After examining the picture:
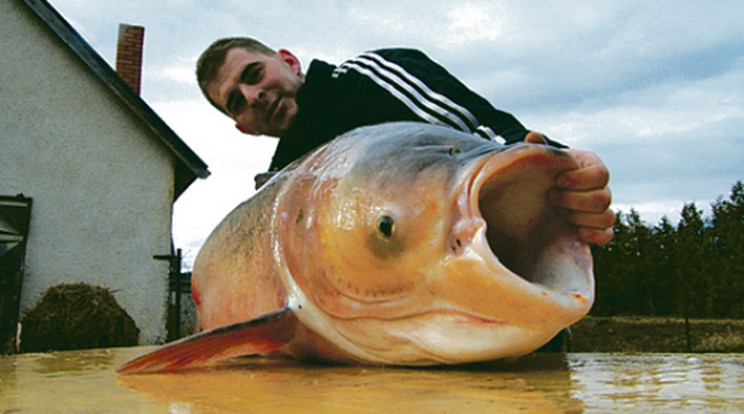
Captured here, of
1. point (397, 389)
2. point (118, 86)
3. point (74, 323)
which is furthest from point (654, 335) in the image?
point (397, 389)

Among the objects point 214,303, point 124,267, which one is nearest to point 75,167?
point 124,267

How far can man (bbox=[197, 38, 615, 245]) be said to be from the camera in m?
1.37

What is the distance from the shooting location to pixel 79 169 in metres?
8.52

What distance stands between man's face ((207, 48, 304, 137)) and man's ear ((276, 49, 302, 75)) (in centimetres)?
34

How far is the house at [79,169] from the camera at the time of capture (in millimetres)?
8117

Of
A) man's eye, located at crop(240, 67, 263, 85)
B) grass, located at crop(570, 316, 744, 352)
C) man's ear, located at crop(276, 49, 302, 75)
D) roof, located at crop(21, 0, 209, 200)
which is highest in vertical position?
roof, located at crop(21, 0, 209, 200)

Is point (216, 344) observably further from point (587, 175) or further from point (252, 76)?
point (252, 76)

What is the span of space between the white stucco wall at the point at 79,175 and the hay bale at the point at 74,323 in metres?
1.90

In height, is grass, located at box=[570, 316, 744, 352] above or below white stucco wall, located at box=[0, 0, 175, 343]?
below

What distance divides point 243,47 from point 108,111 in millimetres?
6519

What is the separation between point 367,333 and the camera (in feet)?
4.62

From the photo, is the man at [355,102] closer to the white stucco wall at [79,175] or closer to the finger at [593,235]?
the finger at [593,235]

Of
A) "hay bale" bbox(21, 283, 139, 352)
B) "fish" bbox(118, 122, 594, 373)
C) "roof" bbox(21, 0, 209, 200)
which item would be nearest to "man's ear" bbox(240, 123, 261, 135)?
"fish" bbox(118, 122, 594, 373)

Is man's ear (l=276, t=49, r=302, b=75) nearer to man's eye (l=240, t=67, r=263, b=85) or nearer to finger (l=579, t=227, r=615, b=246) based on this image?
man's eye (l=240, t=67, r=263, b=85)
